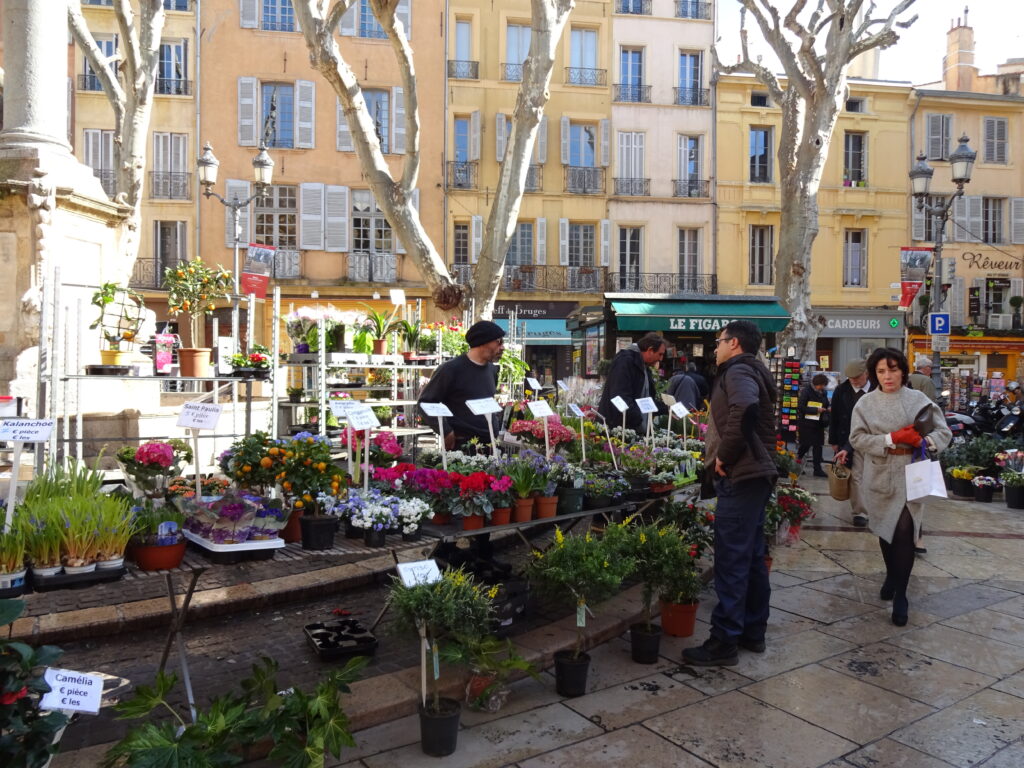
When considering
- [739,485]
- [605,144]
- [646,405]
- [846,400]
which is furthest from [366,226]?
[739,485]

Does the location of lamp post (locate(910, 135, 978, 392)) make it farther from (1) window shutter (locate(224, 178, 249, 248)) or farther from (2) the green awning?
(1) window shutter (locate(224, 178, 249, 248))

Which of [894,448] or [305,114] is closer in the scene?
[894,448]

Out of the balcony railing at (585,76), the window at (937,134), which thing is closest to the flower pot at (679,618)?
the balcony railing at (585,76)

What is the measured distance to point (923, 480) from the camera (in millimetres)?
4801

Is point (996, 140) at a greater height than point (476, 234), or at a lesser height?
greater

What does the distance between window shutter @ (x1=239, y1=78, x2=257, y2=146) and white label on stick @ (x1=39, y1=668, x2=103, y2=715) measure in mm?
23964

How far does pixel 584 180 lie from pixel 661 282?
4.07 m

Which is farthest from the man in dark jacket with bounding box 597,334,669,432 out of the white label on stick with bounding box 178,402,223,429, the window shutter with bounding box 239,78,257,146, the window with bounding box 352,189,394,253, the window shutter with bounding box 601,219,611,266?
the window shutter with bounding box 239,78,257,146

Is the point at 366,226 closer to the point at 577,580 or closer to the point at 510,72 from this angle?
the point at 510,72

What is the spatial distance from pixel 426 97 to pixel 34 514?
23811mm

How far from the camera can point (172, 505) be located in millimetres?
3828

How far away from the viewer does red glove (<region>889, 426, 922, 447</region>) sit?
4.92m

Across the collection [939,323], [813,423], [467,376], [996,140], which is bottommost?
[813,423]

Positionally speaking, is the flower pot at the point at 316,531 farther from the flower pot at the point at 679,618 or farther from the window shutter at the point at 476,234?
the window shutter at the point at 476,234
